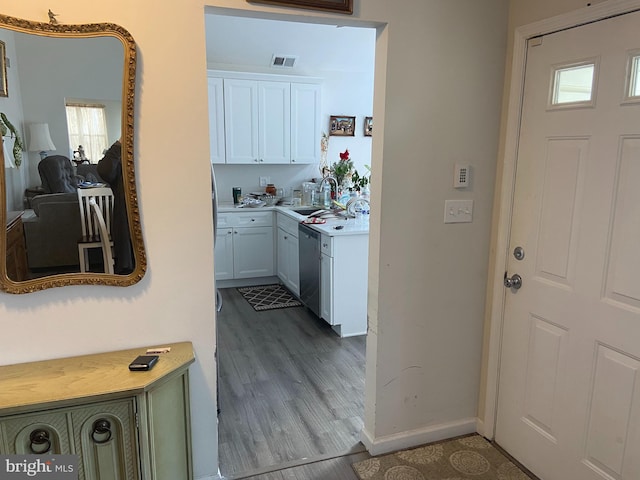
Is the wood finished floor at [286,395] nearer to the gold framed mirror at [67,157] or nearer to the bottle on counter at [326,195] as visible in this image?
the gold framed mirror at [67,157]

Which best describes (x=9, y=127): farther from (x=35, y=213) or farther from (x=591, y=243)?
(x=591, y=243)

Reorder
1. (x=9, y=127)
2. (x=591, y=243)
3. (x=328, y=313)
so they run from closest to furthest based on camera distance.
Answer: (x=9, y=127)
(x=591, y=243)
(x=328, y=313)

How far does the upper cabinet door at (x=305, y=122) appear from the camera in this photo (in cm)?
522

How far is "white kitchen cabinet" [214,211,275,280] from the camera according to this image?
4988 millimetres

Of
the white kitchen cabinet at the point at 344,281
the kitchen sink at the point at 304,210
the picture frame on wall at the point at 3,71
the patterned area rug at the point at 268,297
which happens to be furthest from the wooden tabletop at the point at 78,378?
the kitchen sink at the point at 304,210

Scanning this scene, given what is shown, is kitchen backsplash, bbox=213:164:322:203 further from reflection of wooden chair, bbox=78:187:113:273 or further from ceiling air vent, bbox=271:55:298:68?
reflection of wooden chair, bbox=78:187:113:273

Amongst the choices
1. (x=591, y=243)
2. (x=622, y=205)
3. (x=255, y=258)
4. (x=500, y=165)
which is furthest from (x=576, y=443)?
(x=255, y=258)

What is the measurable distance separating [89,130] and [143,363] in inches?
35.5

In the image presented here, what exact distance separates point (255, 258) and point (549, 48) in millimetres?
3735

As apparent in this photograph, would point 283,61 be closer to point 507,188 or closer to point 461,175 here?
point 461,175

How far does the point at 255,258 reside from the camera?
5164mm

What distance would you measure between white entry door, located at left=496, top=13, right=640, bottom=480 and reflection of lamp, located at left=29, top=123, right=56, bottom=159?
2.03m

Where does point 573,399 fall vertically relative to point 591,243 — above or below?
below

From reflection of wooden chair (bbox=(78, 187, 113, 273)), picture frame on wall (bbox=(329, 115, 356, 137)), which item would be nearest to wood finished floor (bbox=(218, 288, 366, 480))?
reflection of wooden chair (bbox=(78, 187, 113, 273))
